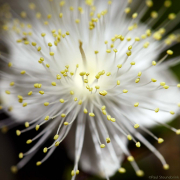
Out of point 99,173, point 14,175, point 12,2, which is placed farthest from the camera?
point 12,2

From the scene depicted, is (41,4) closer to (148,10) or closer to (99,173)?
(148,10)

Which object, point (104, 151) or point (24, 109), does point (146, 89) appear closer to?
point (104, 151)

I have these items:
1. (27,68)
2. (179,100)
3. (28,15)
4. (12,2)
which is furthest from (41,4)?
(179,100)

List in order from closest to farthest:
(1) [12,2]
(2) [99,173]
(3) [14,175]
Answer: (2) [99,173], (3) [14,175], (1) [12,2]

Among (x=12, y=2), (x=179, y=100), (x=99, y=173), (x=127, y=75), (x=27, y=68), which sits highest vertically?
(x=12, y=2)

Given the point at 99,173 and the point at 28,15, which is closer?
the point at 99,173

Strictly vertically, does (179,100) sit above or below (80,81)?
below
